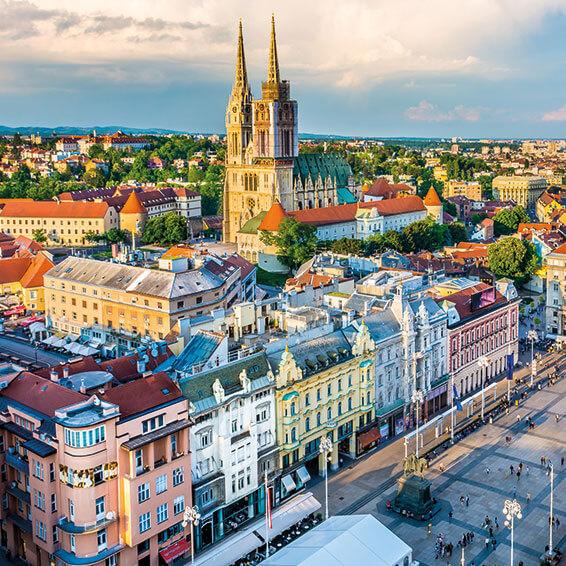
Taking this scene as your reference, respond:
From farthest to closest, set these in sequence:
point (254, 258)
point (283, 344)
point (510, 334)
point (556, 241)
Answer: point (254, 258)
point (556, 241)
point (510, 334)
point (283, 344)

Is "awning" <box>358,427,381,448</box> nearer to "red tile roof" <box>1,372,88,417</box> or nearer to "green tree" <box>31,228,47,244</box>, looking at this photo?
"red tile roof" <box>1,372,88,417</box>

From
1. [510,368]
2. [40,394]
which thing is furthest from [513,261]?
[40,394]

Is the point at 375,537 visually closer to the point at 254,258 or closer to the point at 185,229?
the point at 254,258

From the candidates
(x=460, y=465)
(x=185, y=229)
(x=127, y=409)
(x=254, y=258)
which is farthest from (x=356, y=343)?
(x=185, y=229)

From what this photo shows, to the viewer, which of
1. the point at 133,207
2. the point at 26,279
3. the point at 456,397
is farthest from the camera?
the point at 133,207

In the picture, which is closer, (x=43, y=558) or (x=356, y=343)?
(x=43, y=558)

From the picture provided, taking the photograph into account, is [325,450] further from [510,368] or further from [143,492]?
[510,368]

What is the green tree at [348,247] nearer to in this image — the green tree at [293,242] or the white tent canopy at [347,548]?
the green tree at [293,242]
